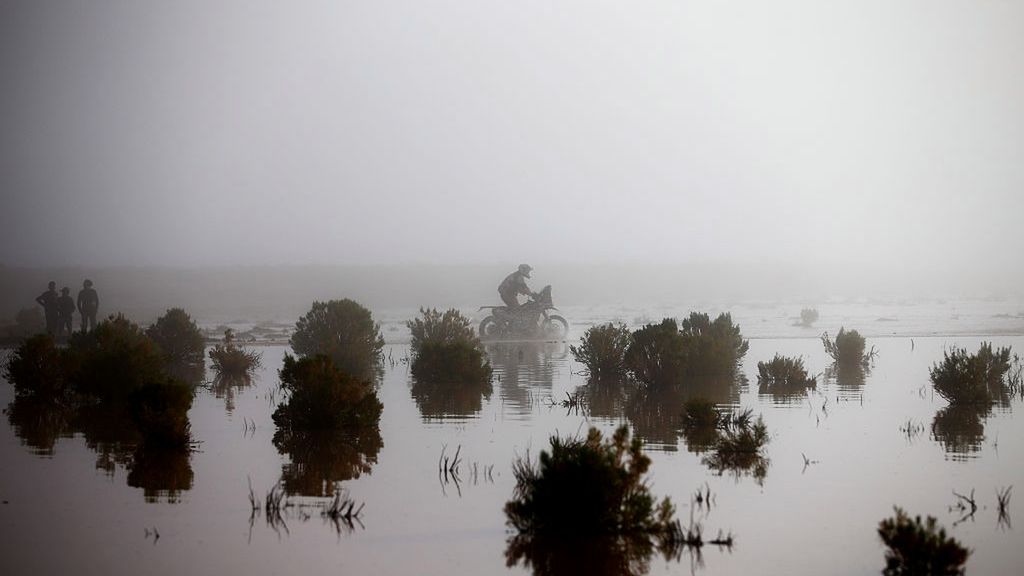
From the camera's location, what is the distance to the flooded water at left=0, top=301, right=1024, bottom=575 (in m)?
9.23

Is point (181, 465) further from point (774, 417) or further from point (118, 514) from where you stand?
point (774, 417)

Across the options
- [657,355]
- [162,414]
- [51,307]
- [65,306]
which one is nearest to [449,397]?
[657,355]

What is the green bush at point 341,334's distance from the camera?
27.7 meters

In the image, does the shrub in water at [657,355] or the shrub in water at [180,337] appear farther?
the shrub in water at [180,337]

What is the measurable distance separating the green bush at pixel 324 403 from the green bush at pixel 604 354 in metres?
8.87

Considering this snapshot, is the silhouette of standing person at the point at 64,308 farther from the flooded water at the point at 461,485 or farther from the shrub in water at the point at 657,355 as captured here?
the shrub in water at the point at 657,355

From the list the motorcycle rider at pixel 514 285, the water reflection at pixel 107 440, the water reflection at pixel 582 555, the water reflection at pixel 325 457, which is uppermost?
the motorcycle rider at pixel 514 285

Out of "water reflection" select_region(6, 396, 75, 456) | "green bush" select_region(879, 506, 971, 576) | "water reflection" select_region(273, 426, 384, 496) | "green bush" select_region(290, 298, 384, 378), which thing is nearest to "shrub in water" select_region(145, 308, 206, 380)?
"green bush" select_region(290, 298, 384, 378)

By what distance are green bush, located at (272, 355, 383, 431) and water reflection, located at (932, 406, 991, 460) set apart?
7.64 m

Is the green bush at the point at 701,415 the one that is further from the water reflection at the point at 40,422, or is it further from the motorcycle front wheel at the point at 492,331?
the motorcycle front wheel at the point at 492,331

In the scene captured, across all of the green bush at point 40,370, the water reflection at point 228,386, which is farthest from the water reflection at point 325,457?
the green bush at point 40,370

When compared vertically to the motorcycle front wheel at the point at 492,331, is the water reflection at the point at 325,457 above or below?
below

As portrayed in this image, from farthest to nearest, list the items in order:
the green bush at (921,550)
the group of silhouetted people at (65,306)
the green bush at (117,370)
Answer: the group of silhouetted people at (65,306) → the green bush at (117,370) → the green bush at (921,550)

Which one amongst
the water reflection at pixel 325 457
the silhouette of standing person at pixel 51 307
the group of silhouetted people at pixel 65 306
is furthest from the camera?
the silhouette of standing person at pixel 51 307
